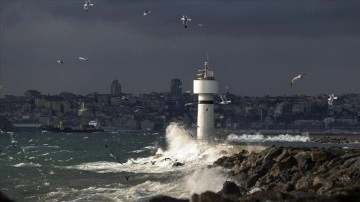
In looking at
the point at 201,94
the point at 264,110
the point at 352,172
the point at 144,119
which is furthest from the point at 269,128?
the point at 352,172

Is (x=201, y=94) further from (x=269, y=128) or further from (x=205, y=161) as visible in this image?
(x=269, y=128)

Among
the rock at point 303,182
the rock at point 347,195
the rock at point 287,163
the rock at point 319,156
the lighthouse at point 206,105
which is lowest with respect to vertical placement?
the rock at point 303,182

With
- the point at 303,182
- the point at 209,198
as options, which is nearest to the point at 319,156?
the point at 303,182

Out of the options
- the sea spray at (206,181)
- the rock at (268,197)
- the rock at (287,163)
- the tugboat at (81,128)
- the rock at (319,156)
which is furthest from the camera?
the tugboat at (81,128)

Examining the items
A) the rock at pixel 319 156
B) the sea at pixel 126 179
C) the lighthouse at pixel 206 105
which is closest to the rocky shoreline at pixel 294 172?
the rock at pixel 319 156

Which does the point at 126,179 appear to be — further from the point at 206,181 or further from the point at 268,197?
the point at 268,197

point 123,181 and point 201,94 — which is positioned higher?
point 201,94

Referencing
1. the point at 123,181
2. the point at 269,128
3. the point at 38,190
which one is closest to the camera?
the point at 38,190

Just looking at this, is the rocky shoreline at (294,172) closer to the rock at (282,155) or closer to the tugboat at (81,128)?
the rock at (282,155)
